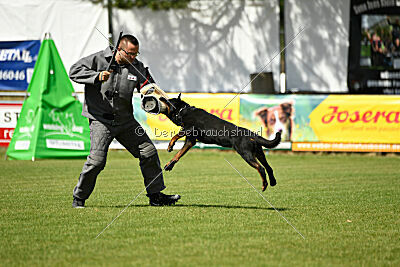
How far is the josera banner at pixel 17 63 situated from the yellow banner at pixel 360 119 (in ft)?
29.2

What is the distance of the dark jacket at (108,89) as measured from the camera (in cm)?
762

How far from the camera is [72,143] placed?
48.8 feet

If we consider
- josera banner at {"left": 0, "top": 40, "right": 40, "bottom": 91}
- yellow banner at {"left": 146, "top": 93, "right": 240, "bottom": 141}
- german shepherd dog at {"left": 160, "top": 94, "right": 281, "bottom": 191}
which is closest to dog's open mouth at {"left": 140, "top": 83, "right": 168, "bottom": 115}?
german shepherd dog at {"left": 160, "top": 94, "right": 281, "bottom": 191}

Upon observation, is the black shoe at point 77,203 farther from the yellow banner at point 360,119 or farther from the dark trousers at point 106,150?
the yellow banner at point 360,119

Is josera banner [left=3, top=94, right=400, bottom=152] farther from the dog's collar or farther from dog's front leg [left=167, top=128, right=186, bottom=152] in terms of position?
dog's front leg [left=167, top=128, right=186, bottom=152]

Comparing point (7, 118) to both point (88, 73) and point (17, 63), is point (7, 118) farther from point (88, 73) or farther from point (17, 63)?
point (88, 73)

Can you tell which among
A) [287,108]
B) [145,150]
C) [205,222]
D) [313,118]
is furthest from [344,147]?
[205,222]

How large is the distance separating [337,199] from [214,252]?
13.2 ft

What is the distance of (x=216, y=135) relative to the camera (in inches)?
291

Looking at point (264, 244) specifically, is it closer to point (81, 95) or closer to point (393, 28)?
point (81, 95)

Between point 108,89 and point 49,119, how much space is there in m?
7.40

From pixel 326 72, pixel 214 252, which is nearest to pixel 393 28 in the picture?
pixel 326 72

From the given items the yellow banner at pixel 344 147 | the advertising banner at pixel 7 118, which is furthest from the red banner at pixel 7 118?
the yellow banner at pixel 344 147

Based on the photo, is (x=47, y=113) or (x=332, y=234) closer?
(x=332, y=234)
